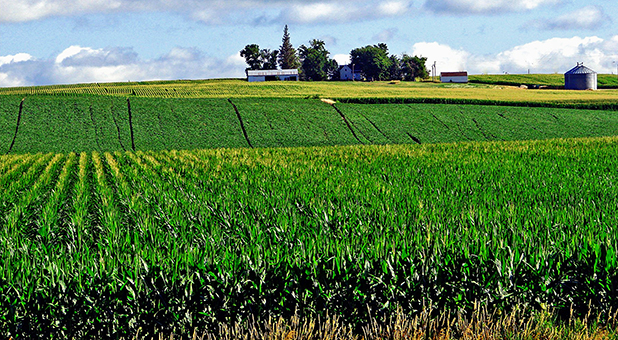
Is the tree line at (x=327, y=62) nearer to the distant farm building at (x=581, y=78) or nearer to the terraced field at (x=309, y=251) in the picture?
the distant farm building at (x=581, y=78)

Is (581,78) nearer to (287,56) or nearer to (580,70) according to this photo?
(580,70)

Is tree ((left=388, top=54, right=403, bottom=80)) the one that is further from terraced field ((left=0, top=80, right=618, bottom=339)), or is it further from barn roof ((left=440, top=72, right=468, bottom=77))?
terraced field ((left=0, top=80, right=618, bottom=339))

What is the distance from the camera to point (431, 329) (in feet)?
22.9

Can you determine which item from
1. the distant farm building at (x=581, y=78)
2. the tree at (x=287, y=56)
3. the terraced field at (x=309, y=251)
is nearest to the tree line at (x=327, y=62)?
the tree at (x=287, y=56)

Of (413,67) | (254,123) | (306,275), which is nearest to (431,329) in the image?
(306,275)

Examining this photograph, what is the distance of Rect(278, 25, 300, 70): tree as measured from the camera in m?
177

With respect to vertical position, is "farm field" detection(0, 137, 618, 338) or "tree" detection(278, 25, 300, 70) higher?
"tree" detection(278, 25, 300, 70)

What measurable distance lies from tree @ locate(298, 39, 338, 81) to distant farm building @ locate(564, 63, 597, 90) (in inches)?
2755

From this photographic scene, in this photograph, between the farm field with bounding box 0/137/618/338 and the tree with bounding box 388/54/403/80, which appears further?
the tree with bounding box 388/54/403/80

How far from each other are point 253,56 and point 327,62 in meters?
28.9

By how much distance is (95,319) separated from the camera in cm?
666

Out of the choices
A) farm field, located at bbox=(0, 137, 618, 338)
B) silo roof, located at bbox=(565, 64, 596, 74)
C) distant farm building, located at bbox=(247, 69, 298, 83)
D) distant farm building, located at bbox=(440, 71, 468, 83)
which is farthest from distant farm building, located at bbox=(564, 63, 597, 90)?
farm field, located at bbox=(0, 137, 618, 338)

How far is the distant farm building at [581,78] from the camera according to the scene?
138 metres

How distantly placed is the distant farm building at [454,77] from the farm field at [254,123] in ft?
272
